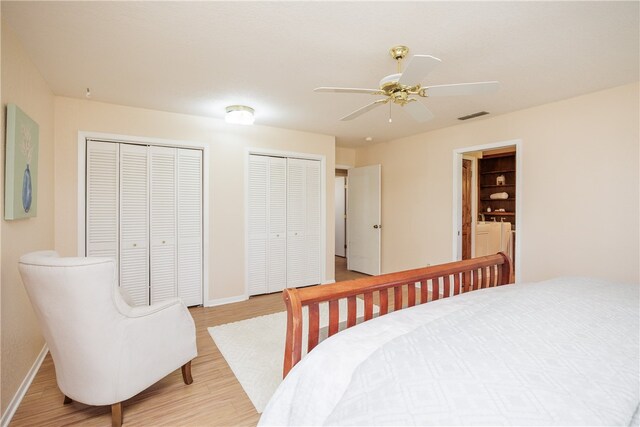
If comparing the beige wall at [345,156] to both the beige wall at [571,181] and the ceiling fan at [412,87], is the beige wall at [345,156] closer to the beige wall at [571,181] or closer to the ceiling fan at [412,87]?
the beige wall at [571,181]

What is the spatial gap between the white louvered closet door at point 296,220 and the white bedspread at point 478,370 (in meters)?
3.16

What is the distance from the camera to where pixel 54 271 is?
148 cm

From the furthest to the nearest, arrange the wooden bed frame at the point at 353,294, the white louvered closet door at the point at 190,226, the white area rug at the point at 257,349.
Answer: the white louvered closet door at the point at 190,226
the white area rug at the point at 257,349
the wooden bed frame at the point at 353,294

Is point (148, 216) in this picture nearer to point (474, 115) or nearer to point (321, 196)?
point (321, 196)

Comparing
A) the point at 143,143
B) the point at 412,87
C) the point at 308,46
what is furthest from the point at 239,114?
the point at 412,87

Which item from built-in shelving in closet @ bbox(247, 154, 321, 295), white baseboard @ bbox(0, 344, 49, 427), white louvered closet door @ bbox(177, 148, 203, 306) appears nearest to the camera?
white baseboard @ bbox(0, 344, 49, 427)

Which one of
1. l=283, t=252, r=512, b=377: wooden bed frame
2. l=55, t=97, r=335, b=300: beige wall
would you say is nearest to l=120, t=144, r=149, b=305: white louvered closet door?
l=55, t=97, r=335, b=300: beige wall

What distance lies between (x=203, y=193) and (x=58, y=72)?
5.61 feet

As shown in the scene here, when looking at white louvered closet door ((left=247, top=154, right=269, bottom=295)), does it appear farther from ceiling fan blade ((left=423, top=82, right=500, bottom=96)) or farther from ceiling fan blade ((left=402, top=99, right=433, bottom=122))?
ceiling fan blade ((left=423, top=82, right=500, bottom=96))

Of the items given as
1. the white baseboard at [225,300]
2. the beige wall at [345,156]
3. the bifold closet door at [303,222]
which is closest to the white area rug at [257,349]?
the white baseboard at [225,300]

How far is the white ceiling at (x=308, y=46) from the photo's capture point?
5.57 feet

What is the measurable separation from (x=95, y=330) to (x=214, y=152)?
261 cm

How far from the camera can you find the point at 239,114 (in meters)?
3.22

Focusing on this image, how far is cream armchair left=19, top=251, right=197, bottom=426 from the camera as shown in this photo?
4.94 feet
